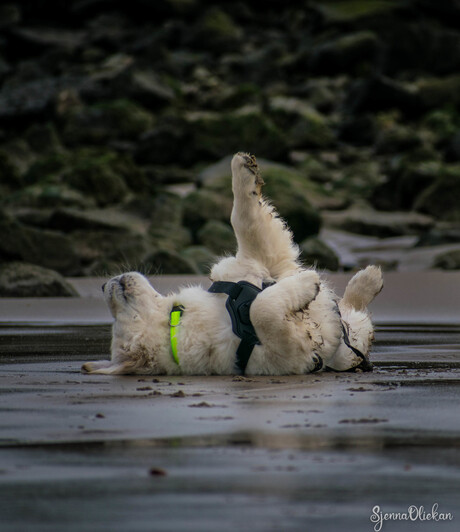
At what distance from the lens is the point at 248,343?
6.64 m

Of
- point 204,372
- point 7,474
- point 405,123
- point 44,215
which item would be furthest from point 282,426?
point 405,123

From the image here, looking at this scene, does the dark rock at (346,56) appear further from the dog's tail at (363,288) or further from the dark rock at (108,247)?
the dog's tail at (363,288)

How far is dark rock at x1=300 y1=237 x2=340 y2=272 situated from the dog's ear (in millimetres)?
11173

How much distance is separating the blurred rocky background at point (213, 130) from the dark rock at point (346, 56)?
0.33 feet

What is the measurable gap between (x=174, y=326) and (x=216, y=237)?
13.6 metres

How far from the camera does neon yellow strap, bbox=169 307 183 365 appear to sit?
6.72 metres

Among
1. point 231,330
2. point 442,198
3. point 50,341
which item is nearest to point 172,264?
point 50,341

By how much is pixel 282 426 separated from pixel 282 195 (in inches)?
678

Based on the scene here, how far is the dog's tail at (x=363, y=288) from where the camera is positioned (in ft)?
25.0

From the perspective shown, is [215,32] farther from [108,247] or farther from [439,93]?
[108,247]

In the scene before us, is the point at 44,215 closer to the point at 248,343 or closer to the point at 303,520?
the point at 248,343

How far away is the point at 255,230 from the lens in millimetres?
7414

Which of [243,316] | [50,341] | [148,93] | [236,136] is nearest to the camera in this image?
[243,316]

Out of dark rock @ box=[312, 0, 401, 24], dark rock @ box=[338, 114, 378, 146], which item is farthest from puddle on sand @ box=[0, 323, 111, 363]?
dark rock @ box=[312, 0, 401, 24]
